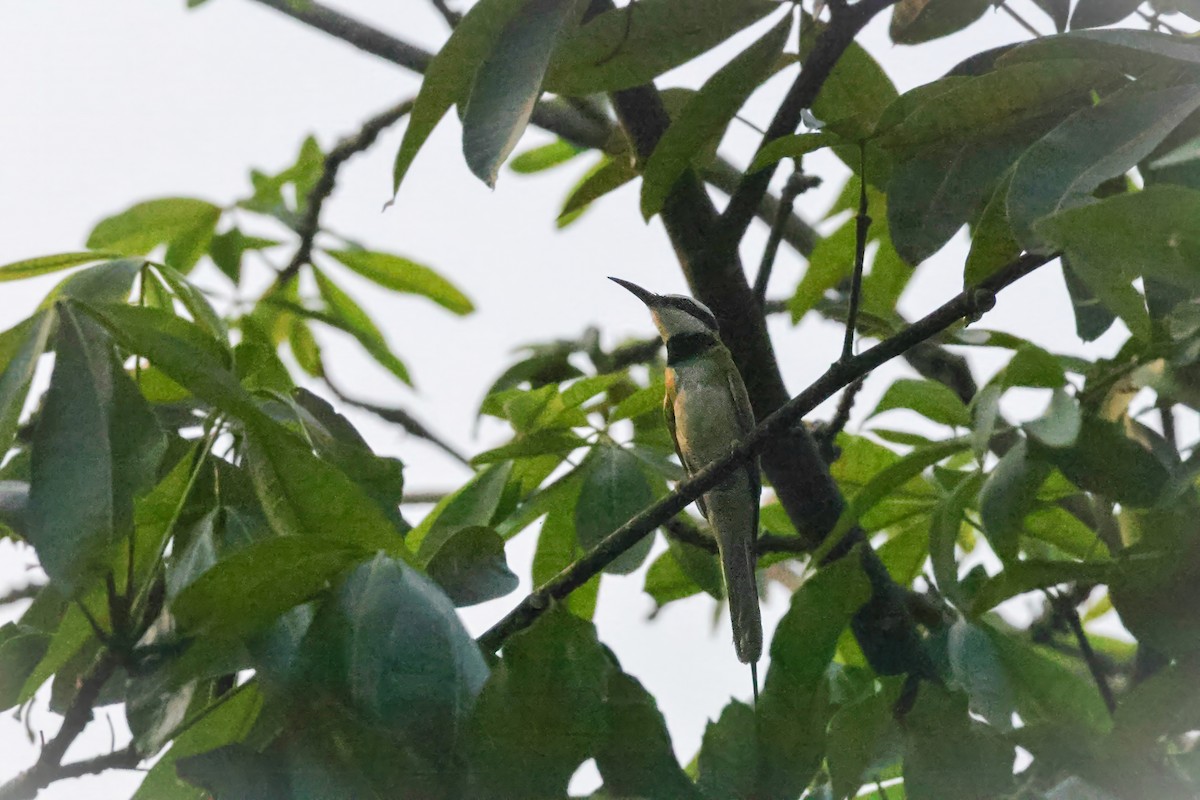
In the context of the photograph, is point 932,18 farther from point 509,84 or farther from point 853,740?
point 853,740

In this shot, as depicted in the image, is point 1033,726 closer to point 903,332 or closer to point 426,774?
point 903,332

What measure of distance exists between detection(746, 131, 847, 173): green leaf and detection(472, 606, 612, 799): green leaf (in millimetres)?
619

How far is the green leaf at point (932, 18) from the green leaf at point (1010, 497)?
28.7 inches

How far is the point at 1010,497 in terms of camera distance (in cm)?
154

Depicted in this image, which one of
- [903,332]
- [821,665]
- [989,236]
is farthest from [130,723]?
[989,236]

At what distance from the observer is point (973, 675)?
170 cm

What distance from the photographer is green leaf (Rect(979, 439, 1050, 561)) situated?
1523 millimetres

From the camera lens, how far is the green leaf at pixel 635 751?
4.18ft

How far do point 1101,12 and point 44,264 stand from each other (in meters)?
1.73

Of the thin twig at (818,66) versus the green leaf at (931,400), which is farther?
the green leaf at (931,400)

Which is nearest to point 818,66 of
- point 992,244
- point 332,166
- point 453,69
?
point 992,244

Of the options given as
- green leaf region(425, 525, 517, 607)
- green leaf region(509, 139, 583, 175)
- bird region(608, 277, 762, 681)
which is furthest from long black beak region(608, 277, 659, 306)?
green leaf region(425, 525, 517, 607)

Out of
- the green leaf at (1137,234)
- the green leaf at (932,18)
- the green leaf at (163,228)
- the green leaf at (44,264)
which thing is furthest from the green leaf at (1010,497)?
the green leaf at (163,228)

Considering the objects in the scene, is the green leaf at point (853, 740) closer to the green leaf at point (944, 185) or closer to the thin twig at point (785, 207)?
the green leaf at point (944, 185)
